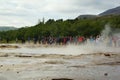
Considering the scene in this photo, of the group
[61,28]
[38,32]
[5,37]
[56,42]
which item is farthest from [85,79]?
[5,37]

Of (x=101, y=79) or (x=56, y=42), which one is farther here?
(x=56, y=42)

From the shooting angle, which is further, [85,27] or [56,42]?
[85,27]

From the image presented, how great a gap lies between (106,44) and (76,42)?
11708 millimetres

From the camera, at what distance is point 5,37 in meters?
194

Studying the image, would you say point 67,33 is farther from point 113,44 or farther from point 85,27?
point 113,44

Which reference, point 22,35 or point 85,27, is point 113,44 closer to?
point 85,27

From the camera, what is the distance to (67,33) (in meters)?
121

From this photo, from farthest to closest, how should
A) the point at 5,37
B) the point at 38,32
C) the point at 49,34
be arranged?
the point at 5,37 → the point at 38,32 → the point at 49,34

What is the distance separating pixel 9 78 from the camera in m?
13.9

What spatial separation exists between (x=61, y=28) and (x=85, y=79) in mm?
117013

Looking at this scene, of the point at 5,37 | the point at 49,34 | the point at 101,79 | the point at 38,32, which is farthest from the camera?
the point at 5,37

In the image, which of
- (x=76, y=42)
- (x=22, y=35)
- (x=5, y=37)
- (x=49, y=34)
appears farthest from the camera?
(x=5, y=37)

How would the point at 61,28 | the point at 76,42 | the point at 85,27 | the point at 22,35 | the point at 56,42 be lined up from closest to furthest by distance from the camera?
the point at 76,42, the point at 56,42, the point at 85,27, the point at 61,28, the point at 22,35

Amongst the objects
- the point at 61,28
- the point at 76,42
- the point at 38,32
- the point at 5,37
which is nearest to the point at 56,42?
the point at 76,42
